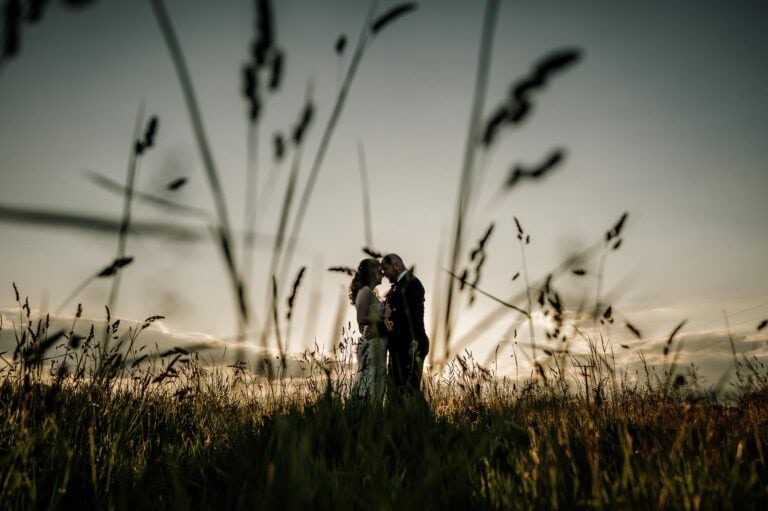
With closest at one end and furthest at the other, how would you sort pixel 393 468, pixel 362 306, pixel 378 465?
pixel 378 465
pixel 393 468
pixel 362 306

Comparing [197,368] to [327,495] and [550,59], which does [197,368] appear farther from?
[550,59]

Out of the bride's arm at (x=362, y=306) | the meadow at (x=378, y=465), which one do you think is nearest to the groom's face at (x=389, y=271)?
the bride's arm at (x=362, y=306)

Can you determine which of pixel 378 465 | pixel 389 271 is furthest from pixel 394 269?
pixel 378 465

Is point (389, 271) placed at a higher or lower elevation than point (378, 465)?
higher

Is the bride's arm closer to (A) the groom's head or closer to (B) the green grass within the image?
(A) the groom's head

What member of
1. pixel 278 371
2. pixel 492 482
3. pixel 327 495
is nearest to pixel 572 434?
pixel 492 482

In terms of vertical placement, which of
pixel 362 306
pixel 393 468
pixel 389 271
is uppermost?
pixel 389 271

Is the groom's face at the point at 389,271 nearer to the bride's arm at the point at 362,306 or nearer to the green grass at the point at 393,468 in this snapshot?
the bride's arm at the point at 362,306

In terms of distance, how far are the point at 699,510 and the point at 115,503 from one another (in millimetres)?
2099

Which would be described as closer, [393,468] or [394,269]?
[393,468]

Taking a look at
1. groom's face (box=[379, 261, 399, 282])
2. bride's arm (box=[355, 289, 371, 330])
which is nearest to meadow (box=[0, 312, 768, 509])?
groom's face (box=[379, 261, 399, 282])

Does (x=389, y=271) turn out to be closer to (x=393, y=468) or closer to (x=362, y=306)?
(x=362, y=306)

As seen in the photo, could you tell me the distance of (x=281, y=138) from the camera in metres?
0.99

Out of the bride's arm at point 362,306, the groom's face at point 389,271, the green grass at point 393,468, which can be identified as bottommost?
the green grass at point 393,468
